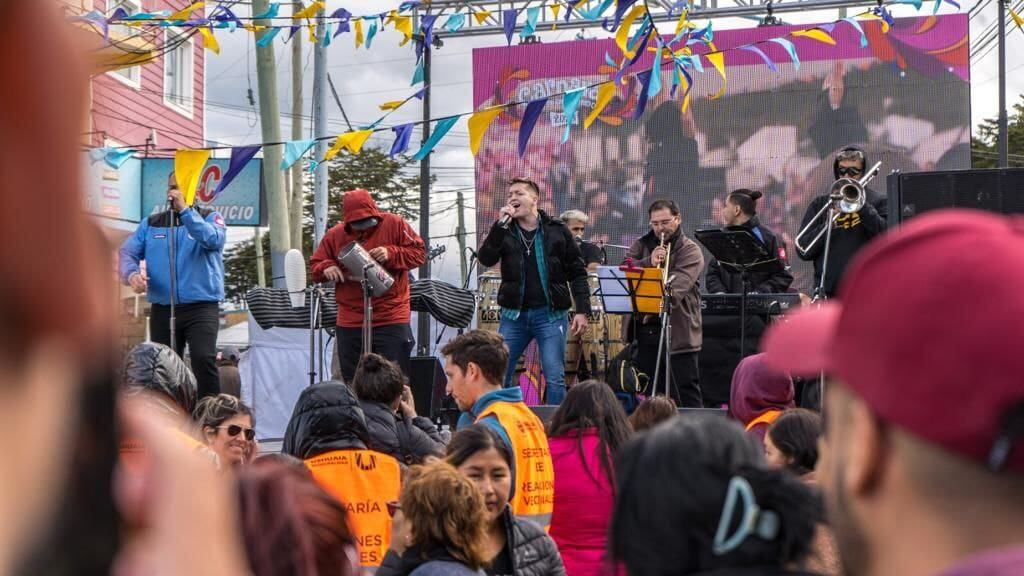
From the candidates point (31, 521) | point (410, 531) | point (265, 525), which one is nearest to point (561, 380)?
point (410, 531)

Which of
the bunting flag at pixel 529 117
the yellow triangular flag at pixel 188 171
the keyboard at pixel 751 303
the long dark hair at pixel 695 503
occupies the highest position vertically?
the bunting flag at pixel 529 117

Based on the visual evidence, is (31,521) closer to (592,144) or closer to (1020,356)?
(1020,356)

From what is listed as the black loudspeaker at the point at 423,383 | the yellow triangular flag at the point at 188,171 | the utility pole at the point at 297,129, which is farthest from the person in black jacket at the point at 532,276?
the utility pole at the point at 297,129

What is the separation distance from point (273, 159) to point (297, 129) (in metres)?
4.50

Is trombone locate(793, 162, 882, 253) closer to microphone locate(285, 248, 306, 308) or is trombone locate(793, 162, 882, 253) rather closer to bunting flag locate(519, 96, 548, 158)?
bunting flag locate(519, 96, 548, 158)

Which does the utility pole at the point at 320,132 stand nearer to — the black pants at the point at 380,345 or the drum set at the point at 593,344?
the drum set at the point at 593,344

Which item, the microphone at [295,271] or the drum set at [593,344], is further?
the microphone at [295,271]

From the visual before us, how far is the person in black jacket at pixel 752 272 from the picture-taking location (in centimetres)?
900

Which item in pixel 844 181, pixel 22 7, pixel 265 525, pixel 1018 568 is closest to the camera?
pixel 22 7

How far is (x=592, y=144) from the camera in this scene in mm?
21719

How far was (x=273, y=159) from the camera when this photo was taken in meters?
16.0

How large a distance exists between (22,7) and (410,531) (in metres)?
2.97

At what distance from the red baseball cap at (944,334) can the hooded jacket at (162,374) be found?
226 centimetres

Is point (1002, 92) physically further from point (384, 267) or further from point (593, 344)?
point (384, 267)
